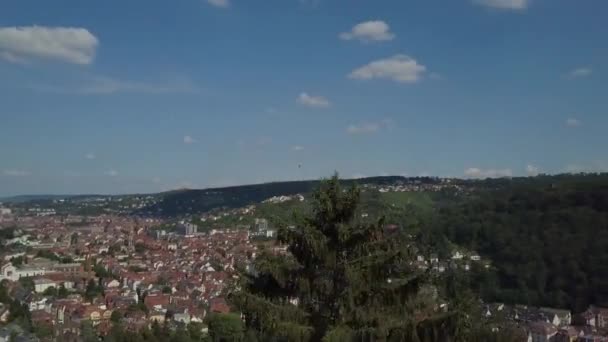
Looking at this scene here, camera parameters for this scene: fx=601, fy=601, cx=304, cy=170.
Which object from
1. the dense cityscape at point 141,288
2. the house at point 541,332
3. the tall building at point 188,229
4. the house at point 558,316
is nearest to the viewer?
the dense cityscape at point 141,288

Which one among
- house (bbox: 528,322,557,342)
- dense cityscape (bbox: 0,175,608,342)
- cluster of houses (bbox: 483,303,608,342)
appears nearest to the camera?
dense cityscape (bbox: 0,175,608,342)

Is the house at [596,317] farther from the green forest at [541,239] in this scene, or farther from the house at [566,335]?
the green forest at [541,239]

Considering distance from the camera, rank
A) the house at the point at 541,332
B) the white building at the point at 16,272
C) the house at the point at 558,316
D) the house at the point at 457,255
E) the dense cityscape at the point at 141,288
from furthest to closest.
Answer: the house at the point at 457,255 → the white building at the point at 16,272 → the house at the point at 558,316 → the house at the point at 541,332 → the dense cityscape at the point at 141,288

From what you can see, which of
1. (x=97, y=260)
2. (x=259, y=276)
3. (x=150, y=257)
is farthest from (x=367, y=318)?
(x=150, y=257)

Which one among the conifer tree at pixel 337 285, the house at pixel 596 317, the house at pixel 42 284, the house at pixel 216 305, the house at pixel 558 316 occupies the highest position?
the conifer tree at pixel 337 285

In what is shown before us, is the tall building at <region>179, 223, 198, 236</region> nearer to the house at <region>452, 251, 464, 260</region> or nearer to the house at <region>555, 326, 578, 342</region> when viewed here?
the house at <region>452, 251, 464, 260</region>

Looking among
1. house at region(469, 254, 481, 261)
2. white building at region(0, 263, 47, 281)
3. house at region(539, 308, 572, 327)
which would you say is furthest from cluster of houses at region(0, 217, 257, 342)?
house at region(469, 254, 481, 261)

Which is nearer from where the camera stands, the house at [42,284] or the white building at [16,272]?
the house at [42,284]

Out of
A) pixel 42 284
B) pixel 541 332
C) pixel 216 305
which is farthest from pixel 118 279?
pixel 541 332

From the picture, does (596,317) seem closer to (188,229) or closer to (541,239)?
(541,239)

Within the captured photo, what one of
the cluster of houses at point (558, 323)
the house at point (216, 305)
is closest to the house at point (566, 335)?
the cluster of houses at point (558, 323)
